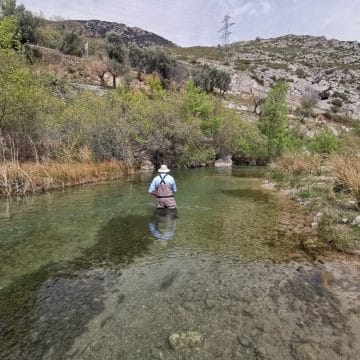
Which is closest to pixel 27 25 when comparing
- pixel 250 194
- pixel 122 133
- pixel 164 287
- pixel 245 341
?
pixel 122 133

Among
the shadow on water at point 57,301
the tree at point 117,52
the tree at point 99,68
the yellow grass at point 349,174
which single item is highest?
the tree at point 117,52

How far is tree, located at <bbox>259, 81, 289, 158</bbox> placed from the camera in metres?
40.5

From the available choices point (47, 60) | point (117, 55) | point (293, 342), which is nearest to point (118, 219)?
point (293, 342)

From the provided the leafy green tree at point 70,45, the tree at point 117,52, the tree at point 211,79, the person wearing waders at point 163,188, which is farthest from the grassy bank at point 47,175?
the tree at point 211,79

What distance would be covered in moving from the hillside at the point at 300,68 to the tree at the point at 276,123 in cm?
3300

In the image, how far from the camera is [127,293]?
616cm

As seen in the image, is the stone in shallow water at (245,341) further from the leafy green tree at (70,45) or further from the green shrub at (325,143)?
the leafy green tree at (70,45)

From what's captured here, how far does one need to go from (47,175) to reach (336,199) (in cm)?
1524

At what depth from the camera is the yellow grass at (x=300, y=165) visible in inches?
786

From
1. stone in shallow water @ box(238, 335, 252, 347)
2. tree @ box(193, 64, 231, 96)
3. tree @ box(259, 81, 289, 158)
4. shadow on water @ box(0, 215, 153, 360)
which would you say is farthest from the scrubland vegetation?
tree @ box(193, 64, 231, 96)

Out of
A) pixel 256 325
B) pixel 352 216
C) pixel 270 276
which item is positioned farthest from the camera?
pixel 352 216

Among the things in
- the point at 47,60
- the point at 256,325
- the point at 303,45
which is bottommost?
the point at 256,325

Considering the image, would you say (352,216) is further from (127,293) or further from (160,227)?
(127,293)

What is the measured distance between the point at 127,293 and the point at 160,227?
15.1 feet
